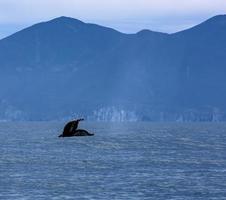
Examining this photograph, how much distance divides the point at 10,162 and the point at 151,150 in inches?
1568

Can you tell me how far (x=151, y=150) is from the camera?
15738 centimetres

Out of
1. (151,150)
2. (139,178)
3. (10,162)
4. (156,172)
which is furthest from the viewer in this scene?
(151,150)

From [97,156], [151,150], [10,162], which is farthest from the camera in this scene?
[151,150]

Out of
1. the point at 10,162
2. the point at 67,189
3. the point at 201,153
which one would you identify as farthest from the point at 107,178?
the point at 201,153

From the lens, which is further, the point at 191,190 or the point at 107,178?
the point at 107,178

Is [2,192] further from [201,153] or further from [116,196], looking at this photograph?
[201,153]

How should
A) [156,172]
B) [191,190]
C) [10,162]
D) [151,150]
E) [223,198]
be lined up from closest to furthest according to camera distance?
[223,198] < [191,190] < [156,172] < [10,162] < [151,150]

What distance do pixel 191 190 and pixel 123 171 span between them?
21.5 meters

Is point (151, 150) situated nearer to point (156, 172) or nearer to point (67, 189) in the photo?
point (156, 172)

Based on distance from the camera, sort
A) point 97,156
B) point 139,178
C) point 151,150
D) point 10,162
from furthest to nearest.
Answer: point 151,150
point 97,156
point 10,162
point 139,178

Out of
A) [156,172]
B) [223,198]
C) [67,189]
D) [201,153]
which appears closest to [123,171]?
[156,172]

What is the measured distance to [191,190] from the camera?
289 feet

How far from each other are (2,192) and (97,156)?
51859 mm

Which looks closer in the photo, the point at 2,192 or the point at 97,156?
the point at 2,192
